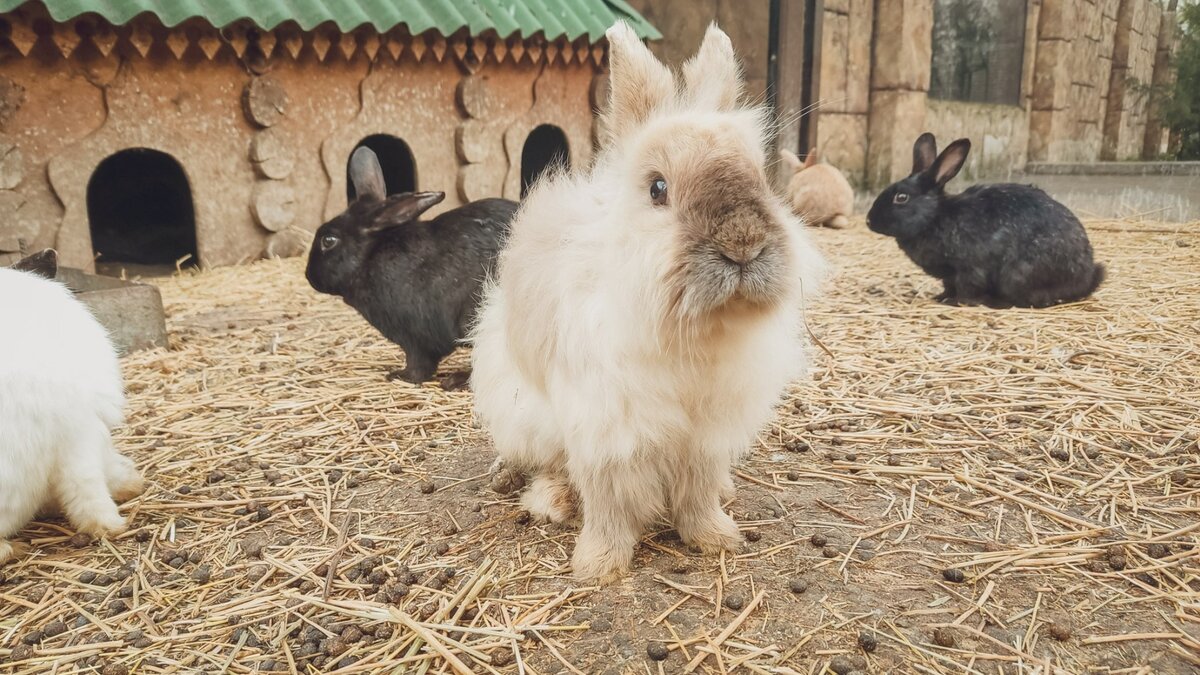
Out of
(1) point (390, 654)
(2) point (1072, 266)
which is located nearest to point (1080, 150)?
(2) point (1072, 266)

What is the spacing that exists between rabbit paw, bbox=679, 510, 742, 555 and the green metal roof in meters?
4.78

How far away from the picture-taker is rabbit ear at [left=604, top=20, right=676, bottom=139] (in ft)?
6.20

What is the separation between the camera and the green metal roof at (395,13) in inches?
190

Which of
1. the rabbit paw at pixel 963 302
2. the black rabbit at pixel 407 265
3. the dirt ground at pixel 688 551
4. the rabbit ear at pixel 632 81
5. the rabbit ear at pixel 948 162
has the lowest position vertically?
the dirt ground at pixel 688 551

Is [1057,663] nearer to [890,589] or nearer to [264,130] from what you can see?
[890,589]

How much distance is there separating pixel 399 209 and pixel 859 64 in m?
6.71

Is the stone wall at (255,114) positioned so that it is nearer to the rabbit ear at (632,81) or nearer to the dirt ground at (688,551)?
the dirt ground at (688,551)

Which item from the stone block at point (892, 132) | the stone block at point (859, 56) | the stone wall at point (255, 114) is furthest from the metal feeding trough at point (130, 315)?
the stone block at point (892, 132)

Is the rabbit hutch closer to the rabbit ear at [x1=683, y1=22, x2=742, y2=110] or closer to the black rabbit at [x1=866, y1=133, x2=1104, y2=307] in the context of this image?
the black rabbit at [x1=866, y1=133, x2=1104, y2=307]

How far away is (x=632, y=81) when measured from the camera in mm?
1914

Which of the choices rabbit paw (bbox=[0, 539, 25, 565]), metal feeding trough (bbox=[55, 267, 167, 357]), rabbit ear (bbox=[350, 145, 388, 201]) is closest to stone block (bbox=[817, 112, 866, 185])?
rabbit ear (bbox=[350, 145, 388, 201])

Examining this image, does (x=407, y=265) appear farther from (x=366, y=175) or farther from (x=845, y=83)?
(x=845, y=83)

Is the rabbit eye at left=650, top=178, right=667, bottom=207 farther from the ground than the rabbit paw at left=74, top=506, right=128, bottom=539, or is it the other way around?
the rabbit eye at left=650, top=178, right=667, bottom=207

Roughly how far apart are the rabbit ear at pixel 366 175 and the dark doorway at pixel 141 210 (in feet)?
12.8
